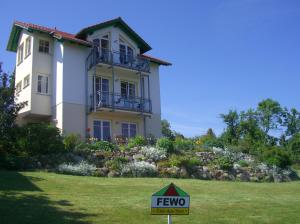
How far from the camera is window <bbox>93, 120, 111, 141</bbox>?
1171 inches

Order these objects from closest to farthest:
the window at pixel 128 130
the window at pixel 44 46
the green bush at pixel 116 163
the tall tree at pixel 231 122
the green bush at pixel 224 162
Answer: the green bush at pixel 116 163
the green bush at pixel 224 162
the window at pixel 44 46
the window at pixel 128 130
the tall tree at pixel 231 122

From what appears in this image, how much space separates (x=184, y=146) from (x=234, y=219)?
14.7 meters

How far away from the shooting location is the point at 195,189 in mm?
16641

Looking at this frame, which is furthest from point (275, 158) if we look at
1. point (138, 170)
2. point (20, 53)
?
point (20, 53)

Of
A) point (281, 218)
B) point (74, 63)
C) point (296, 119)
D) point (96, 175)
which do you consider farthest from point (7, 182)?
point (296, 119)

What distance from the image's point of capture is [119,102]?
98.2 feet

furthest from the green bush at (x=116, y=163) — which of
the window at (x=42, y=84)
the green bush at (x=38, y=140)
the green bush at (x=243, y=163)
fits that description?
the window at (x=42, y=84)

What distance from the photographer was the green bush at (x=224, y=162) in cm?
2317

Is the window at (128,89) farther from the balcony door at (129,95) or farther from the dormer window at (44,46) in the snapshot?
the dormer window at (44,46)

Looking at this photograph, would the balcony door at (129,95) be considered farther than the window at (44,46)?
Yes

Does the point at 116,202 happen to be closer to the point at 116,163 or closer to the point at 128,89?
the point at 116,163

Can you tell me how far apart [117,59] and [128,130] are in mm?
5537

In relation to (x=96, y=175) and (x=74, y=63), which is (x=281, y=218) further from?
(x=74, y=63)

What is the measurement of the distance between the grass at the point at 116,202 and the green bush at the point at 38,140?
3065mm
